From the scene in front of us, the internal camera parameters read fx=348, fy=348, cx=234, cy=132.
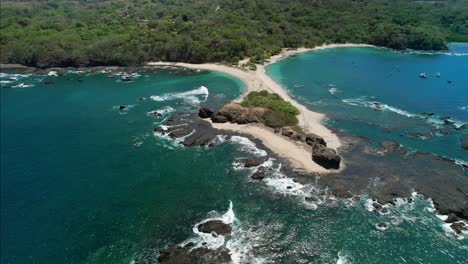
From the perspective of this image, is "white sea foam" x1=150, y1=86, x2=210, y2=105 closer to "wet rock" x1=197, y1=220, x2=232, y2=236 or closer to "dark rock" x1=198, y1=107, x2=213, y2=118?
"dark rock" x1=198, y1=107, x2=213, y2=118

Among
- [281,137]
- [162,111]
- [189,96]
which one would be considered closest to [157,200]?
[281,137]

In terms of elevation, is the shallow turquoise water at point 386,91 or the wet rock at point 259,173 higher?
the shallow turquoise water at point 386,91

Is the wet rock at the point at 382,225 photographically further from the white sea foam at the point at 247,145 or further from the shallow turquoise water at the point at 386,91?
the shallow turquoise water at the point at 386,91

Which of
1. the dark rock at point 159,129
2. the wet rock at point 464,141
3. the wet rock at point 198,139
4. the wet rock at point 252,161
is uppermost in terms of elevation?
the wet rock at point 464,141

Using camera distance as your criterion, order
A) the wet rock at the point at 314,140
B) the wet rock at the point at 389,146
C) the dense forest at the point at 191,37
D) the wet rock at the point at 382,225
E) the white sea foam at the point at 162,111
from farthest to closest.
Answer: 1. the dense forest at the point at 191,37
2. the white sea foam at the point at 162,111
3. the wet rock at the point at 389,146
4. the wet rock at the point at 314,140
5. the wet rock at the point at 382,225

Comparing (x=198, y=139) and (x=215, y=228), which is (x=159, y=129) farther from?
(x=215, y=228)

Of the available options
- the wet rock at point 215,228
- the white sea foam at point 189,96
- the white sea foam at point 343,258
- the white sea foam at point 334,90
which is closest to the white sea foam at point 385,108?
the white sea foam at point 334,90
